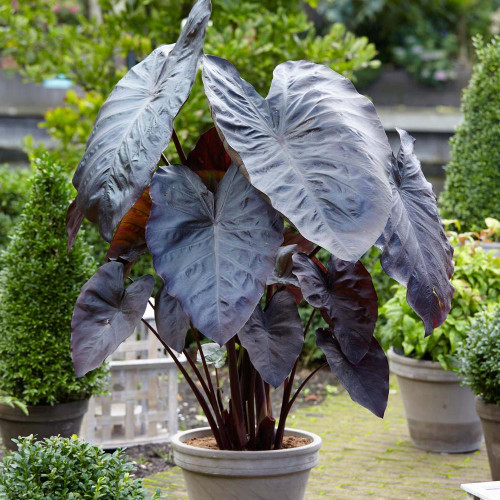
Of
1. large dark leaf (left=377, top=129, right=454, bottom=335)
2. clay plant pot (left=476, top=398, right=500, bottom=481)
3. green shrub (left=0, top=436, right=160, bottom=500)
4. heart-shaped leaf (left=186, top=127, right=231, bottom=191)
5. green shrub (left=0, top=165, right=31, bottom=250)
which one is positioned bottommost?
clay plant pot (left=476, top=398, right=500, bottom=481)

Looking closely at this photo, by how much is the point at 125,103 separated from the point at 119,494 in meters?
1.37

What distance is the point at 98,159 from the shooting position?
9.05ft

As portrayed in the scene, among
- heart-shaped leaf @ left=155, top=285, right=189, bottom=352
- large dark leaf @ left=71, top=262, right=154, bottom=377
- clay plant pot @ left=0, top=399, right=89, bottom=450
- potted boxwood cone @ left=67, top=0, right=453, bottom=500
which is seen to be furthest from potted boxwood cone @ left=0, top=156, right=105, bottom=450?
heart-shaped leaf @ left=155, top=285, right=189, bottom=352

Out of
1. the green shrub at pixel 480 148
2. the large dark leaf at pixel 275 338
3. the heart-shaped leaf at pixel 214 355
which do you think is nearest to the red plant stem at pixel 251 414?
A: the heart-shaped leaf at pixel 214 355

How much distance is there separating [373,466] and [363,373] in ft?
6.23

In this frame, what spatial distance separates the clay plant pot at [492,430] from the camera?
4.05 metres

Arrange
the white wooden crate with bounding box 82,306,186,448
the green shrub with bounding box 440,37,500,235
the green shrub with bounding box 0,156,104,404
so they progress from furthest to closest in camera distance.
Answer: the green shrub with bounding box 440,37,500,235
the white wooden crate with bounding box 82,306,186,448
the green shrub with bounding box 0,156,104,404

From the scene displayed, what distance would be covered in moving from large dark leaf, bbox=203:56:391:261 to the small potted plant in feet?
5.28

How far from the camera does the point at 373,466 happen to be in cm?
463

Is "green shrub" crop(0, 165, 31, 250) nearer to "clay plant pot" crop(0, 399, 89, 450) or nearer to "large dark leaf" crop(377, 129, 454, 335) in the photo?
"clay plant pot" crop(0, 399, 89, 450)

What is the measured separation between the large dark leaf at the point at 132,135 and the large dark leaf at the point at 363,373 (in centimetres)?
85

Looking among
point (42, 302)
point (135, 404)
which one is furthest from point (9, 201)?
point (42, 302)

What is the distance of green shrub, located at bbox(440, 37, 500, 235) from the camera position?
21.5 feet

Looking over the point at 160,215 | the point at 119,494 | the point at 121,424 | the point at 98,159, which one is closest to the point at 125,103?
the point at 98,159
